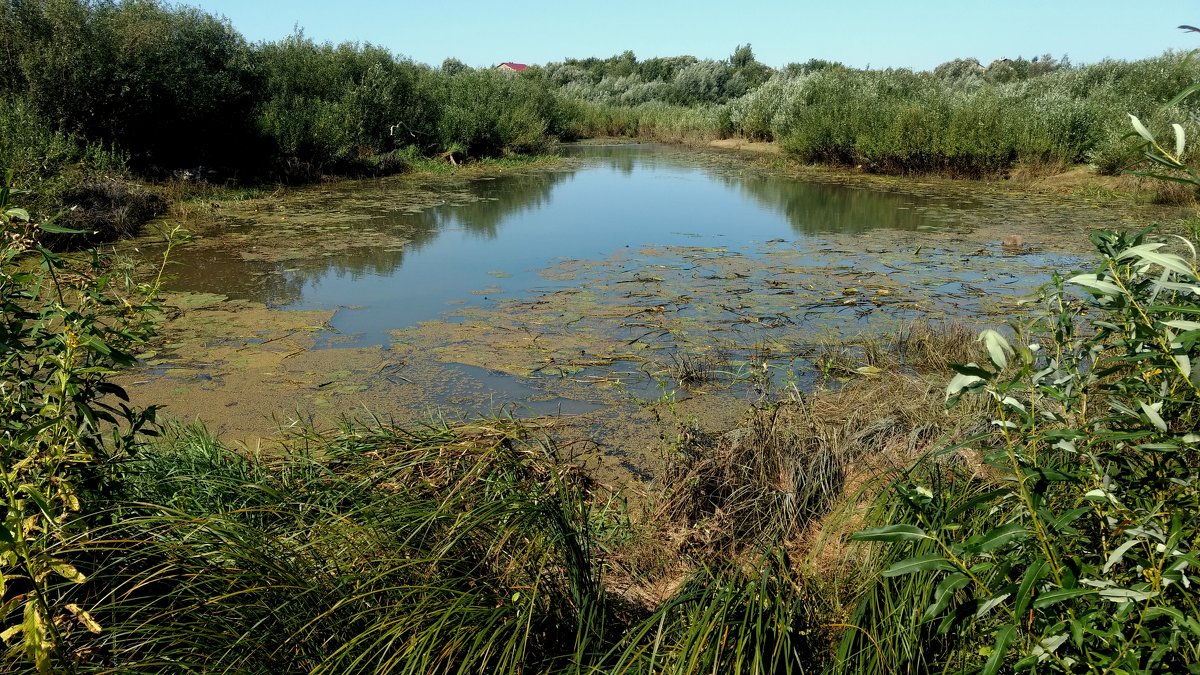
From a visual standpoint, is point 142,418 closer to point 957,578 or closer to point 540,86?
point 957,578

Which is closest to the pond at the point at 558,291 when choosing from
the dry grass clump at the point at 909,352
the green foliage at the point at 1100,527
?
the dry grass clump at the point at 909,352

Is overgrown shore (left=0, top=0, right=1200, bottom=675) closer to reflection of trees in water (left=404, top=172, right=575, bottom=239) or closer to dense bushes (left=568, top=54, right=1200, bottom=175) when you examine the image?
reflection of trees in water (left=404, top=172, right=575, bottom=239)

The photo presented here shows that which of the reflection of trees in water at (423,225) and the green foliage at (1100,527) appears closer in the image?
the green foliage at (1100,527)

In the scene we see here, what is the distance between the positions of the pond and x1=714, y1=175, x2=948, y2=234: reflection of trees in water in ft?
0.29

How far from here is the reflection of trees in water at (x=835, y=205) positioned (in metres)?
10.7

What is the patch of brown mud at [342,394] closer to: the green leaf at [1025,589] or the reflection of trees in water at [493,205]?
the green leaf at [1025,589]

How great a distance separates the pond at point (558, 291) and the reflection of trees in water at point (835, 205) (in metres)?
0.09

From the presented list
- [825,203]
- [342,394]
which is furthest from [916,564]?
[825,203]

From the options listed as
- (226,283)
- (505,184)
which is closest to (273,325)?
(226,283)

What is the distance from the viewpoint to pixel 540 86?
26.3m

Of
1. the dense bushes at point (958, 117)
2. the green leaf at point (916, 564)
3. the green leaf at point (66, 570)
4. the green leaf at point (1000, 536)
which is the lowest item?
the green leaf at point (66, 570)

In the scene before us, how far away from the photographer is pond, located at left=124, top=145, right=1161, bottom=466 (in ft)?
15.8

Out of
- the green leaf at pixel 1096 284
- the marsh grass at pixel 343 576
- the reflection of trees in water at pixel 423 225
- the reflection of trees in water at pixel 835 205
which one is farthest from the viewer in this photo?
the reflection of trees in water at pixel 835 205

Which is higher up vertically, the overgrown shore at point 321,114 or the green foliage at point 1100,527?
the overgrown shore at point 321,114
